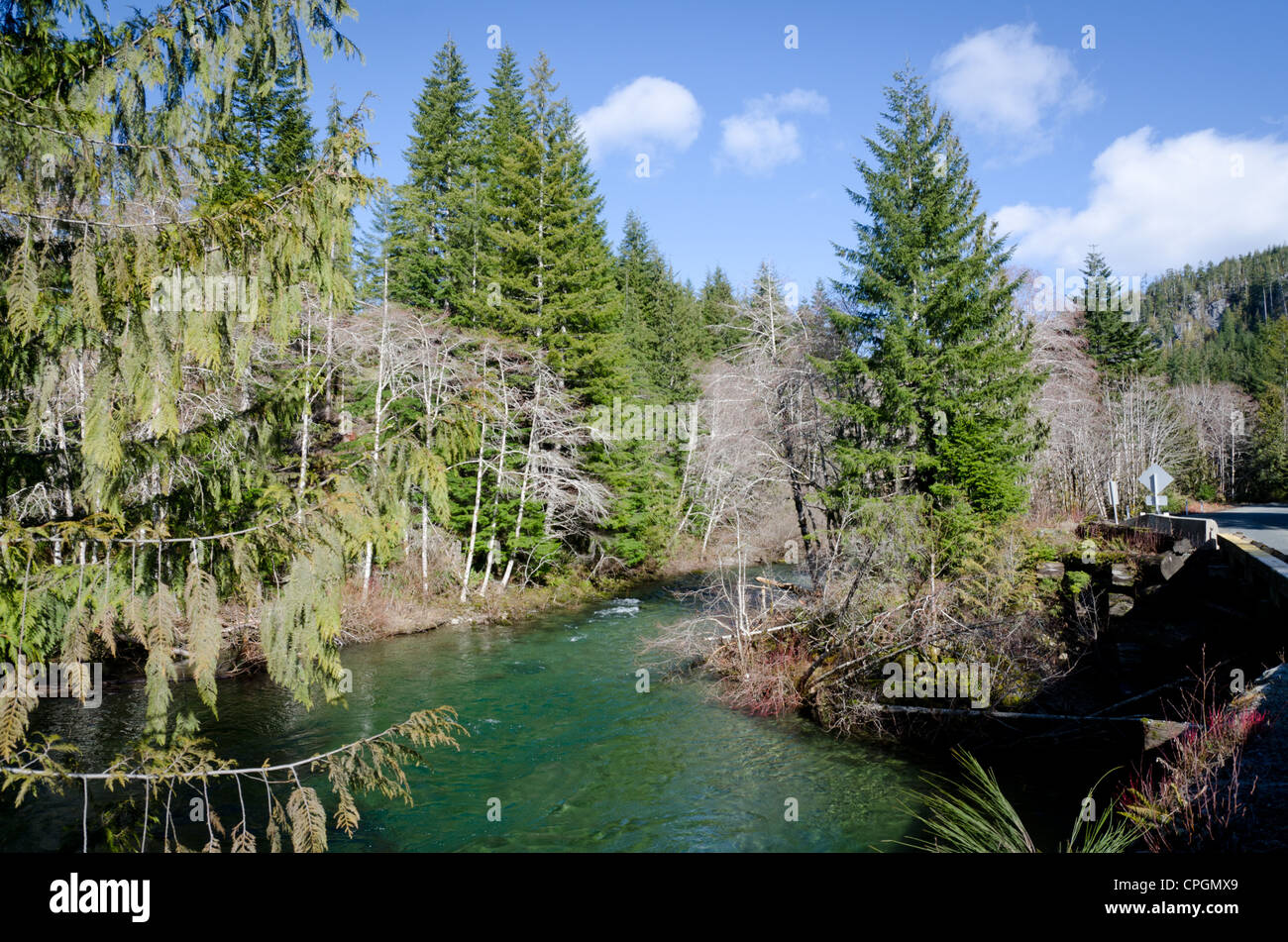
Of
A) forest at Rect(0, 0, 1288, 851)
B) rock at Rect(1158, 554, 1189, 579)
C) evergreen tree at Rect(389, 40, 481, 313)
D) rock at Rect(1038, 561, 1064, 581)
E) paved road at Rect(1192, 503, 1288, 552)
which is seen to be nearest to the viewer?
forest at Rect(0, 0, 1288, 851)

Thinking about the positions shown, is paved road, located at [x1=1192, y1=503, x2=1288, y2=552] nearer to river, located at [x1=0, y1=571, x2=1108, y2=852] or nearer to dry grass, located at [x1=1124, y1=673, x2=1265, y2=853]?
dry grass, located at [x1=1124, y1=673, x2=1265, y2=853]

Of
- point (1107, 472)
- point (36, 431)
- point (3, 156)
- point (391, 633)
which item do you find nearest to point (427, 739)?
point (36, 431)

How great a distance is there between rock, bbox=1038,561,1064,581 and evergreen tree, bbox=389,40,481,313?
2050 cm

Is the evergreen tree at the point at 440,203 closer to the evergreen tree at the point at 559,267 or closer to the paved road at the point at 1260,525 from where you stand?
the evergreen tree at the point at 559,267

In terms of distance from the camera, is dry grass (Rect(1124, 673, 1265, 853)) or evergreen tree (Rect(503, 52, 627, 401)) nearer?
dry grass (Rect(1124, 673, 1265, 853))

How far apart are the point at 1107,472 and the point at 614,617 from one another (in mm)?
24905

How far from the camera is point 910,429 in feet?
63.4

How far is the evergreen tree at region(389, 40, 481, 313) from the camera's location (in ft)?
92.2

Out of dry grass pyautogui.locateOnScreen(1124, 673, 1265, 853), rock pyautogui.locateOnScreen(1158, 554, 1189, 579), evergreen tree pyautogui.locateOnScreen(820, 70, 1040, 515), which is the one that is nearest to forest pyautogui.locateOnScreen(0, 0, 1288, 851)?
evergreen tree pyautogui.locateOnScreen(820, 70, 1040, 515)

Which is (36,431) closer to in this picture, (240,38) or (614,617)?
(240,38)

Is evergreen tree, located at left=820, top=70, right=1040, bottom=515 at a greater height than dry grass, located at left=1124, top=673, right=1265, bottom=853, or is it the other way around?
evergreen tree, located at left=820, top=70, right=1040, bottom=515

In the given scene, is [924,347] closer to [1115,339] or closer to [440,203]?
[440,203]

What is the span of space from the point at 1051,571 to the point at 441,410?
568 inches

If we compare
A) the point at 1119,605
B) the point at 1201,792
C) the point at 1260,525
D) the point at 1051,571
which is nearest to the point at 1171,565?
the point at 1119,605
